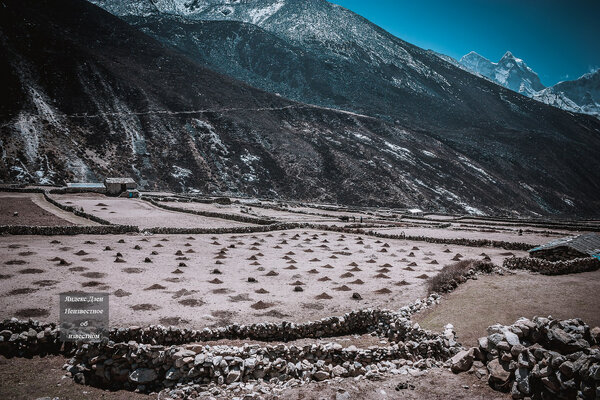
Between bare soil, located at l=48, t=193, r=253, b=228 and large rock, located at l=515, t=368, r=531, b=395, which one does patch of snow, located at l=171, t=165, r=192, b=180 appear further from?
large rock, located at l=515, t=368, r=531, b=395

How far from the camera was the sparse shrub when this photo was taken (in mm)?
18612

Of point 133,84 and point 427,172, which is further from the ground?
point 133,84

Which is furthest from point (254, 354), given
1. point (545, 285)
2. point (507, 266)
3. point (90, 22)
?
point (90, 22)

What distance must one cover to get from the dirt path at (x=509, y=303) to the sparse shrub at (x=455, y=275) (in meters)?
0.53

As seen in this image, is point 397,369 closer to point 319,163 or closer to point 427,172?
point 319,163

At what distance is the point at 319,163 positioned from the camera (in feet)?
360

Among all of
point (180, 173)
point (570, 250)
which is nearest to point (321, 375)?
point (570, 250)

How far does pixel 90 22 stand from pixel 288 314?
17181cm

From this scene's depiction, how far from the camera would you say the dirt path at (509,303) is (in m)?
12.8

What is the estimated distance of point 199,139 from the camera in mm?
104375

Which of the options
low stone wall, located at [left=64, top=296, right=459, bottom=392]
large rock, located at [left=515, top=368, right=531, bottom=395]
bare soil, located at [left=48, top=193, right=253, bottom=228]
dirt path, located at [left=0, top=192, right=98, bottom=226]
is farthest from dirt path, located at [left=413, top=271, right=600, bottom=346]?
dirt path, located at [left=0, top=192, right=98, bottom=226]

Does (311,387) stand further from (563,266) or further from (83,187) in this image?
(83,187)

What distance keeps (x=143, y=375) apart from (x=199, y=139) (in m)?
100

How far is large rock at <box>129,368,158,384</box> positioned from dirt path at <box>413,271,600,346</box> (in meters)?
10.1
